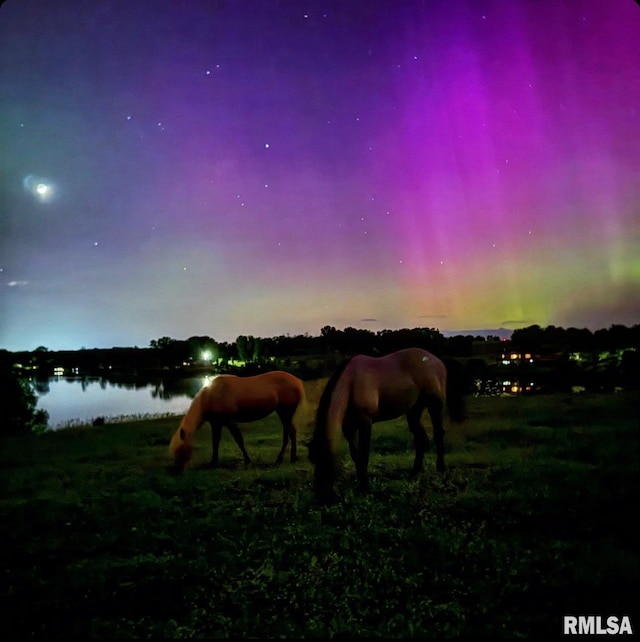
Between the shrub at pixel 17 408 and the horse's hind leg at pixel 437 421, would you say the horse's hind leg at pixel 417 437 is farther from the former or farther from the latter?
the shrub at pixel 17 408

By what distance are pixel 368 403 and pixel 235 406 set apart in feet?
11.2

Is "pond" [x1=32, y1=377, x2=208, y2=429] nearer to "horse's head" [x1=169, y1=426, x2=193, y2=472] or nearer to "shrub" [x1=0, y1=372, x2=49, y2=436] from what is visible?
"shrub" [x1=0, y1=372, x2=49, y2=436]

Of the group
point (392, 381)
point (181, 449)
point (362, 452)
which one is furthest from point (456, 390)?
point (181, 449)

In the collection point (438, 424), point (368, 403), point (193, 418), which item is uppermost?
point (368, 403)

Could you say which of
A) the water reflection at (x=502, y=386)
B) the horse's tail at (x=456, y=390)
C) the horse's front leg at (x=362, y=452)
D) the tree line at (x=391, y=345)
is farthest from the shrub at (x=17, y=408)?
the water reflection at (x=502, y=386)

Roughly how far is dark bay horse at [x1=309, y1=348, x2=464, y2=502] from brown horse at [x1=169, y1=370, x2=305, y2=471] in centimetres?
274

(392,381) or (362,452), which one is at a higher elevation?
(392,381)

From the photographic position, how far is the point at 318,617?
345 centimetres

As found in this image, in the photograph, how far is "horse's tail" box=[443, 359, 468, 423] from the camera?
8.71 meters

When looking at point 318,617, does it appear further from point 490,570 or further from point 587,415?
point 587,415

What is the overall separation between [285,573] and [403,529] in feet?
4.88

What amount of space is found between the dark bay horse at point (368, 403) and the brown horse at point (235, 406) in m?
2.74

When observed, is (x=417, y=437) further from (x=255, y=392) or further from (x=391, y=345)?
(x=391, y=345)

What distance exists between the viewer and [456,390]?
8812mm
